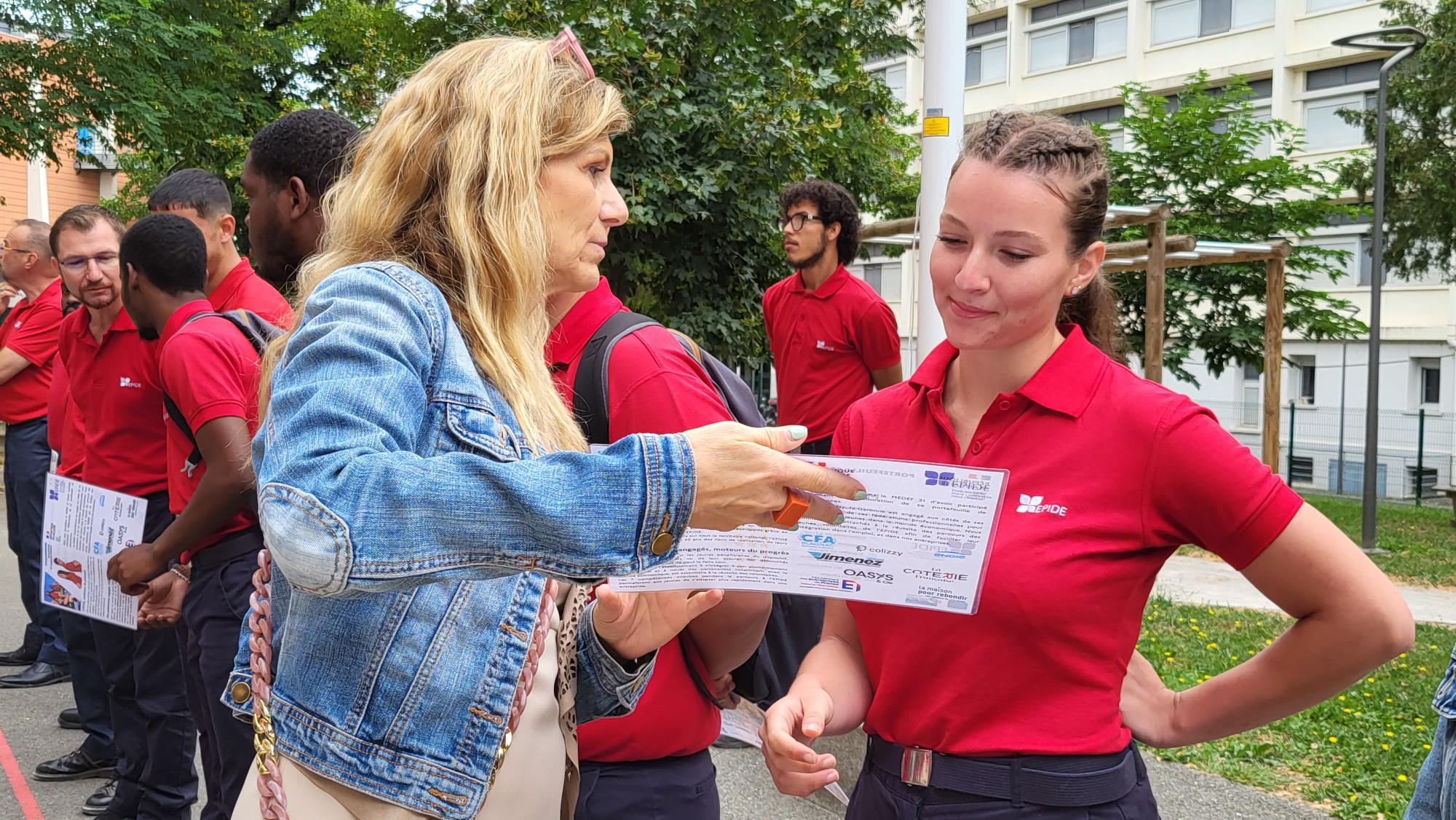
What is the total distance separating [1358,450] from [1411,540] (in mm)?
16403

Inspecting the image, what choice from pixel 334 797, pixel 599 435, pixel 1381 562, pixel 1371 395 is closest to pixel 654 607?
pixel 599 435

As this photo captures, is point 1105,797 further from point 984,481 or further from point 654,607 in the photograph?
point 654,607

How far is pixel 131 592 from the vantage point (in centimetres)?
367

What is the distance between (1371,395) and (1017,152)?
1283cm

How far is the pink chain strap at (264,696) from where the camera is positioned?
58.9 inches

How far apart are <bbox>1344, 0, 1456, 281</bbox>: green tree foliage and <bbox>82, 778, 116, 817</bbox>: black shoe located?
17.1 meters

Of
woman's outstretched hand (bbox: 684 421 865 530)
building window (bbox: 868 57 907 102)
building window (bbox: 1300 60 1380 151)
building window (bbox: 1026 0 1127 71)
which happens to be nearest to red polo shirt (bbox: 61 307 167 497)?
woman's outstretched hand (bbox: 684 421 865 530)

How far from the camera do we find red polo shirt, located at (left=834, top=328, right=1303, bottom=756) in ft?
5.94

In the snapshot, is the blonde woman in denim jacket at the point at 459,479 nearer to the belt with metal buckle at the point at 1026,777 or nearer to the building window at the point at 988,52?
the belt with metal buckle at the point at 1026,777

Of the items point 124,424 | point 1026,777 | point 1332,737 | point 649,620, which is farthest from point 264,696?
point 1332,737

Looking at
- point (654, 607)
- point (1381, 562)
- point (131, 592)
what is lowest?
point (1381, 562)

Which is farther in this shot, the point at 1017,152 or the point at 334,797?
the point at 1017,152

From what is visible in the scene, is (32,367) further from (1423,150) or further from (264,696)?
(1423,150)

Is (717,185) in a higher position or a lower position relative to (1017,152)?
higher
